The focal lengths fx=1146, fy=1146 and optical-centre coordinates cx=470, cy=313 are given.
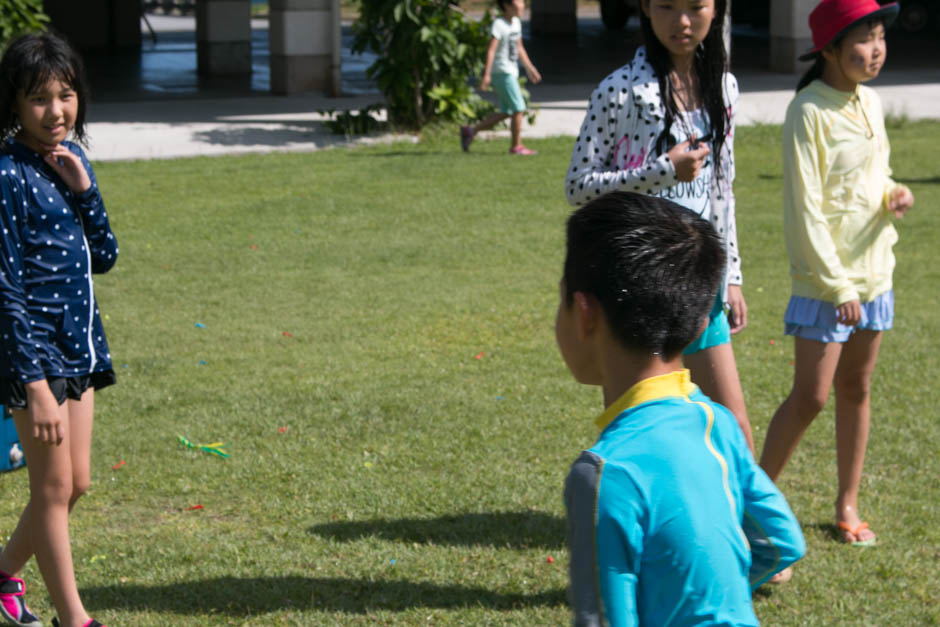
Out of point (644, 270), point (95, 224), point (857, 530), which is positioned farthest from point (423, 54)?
point (644, 270)

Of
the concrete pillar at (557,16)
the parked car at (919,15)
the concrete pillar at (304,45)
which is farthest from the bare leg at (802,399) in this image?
the concrete pillar at (557,16)

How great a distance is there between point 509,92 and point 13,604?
35.8ft

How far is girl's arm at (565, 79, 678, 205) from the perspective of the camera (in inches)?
138

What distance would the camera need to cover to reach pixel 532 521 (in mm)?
4555

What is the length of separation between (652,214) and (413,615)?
2.29m

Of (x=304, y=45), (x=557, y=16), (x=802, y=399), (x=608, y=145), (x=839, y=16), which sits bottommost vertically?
(x=802, y=399)

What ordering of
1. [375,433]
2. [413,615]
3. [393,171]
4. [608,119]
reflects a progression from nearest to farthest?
[608,119] → [413,615] → [375,433] → [393,171]

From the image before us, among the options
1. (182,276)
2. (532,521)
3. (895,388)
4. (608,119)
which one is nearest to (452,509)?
(532,521)

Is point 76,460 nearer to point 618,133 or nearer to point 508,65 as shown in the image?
point 618,133

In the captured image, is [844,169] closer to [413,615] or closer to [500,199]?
[413,615]

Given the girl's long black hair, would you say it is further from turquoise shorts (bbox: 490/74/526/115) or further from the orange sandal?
turquoise shorts (bbox: 490/74/526/115)

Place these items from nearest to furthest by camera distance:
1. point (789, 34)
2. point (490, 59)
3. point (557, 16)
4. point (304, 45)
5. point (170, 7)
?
point (490, 59)
point (304, 45)
point (789, 34)
point (557, 16)
point (170, 7)

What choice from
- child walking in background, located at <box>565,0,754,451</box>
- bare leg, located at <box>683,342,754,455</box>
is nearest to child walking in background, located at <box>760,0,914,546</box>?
child walking in background, located at <box>565,0,754,451</box>

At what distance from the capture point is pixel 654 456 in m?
1.74
